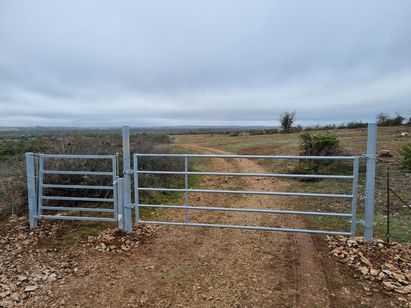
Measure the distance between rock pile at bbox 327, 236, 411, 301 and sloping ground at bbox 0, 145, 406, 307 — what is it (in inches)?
7.6

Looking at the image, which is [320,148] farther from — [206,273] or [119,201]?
[206,273]

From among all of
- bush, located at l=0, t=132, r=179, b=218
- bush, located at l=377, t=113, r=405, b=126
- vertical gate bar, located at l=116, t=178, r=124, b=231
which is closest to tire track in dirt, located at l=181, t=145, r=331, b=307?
vertical gate bar, located at l=116, t=178, r=124, b=231

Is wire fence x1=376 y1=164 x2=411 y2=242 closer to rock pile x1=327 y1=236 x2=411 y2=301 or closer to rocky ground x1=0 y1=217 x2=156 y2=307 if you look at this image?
rock pile x1=327 y1=236 x2=411 y2=301

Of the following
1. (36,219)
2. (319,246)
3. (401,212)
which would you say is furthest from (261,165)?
(36,219)

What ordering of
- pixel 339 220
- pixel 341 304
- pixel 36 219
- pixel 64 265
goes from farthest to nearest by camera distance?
pixel 339 220 → pixel 36 219 → pixel 64 265 → pixel 341 304

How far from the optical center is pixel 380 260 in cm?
426

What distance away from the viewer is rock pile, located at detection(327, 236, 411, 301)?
375 cm

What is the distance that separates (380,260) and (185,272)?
2.87 m

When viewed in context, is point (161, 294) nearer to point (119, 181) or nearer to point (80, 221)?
point (119, 181)

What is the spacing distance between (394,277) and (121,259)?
3.93 metres

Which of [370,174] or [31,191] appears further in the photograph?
[31,191]

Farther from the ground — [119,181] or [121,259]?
[119,181]

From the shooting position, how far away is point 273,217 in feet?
21.5

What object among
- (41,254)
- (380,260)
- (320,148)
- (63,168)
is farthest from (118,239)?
(320,148)
